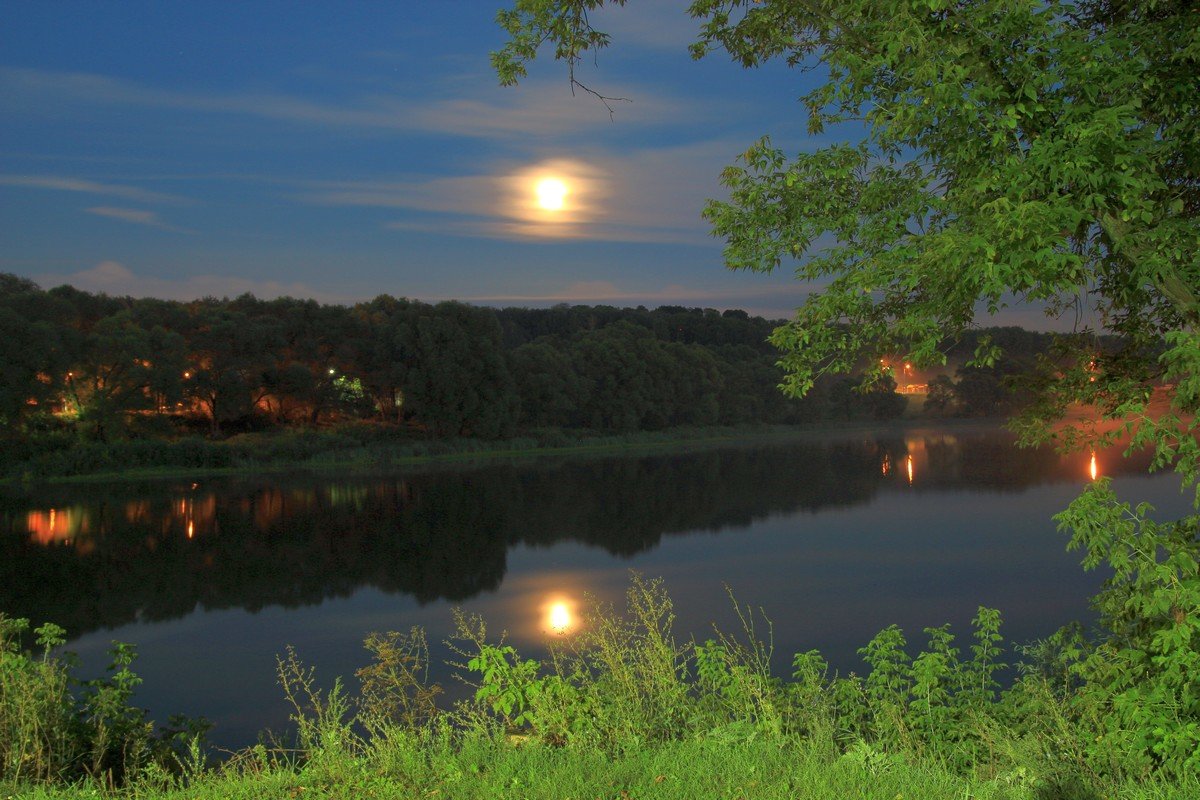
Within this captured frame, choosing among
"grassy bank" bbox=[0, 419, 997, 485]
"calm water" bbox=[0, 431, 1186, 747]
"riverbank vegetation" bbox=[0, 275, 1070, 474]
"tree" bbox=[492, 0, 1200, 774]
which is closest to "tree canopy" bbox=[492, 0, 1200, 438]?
"tree" bbox=[492, 0, 1200, 774]

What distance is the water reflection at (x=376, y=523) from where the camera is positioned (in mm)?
18391

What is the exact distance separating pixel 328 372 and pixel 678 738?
44.0 m

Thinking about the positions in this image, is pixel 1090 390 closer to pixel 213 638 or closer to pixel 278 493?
pixel 213 638

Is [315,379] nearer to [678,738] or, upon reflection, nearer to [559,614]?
[559,614]

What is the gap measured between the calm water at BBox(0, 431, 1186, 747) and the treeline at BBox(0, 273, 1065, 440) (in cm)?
551

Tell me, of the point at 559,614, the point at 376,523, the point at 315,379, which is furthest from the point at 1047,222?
the point at 315,379

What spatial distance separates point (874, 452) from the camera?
1918 inches

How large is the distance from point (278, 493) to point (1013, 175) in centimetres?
3020

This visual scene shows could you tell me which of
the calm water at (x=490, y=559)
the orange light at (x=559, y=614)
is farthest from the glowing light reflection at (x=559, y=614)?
the calm water at (x=490, y=559)

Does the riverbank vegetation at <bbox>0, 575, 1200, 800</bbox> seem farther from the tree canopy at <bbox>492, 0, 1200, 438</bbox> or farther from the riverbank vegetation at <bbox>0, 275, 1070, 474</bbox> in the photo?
the riverbank vegetation at <bbox>0, 275, 1070, 474</bbox>

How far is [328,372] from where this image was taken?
155ft

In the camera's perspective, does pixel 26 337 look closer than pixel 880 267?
No

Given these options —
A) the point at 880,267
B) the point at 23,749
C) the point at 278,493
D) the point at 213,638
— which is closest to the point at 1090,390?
the point at 880,267

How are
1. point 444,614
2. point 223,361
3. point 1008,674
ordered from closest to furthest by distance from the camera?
point 1008,674
point 444,614
point 223,361
